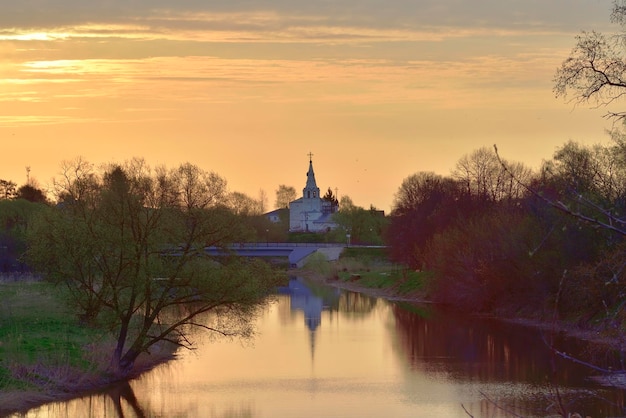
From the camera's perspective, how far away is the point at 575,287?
40219 millimetres

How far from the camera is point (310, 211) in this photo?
19012cm

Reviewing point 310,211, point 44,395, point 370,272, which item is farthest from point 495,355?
point 310,211

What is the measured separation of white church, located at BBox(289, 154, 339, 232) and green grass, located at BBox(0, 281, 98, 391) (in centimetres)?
13822

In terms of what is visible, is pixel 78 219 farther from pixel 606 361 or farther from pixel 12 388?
pixel 606 361

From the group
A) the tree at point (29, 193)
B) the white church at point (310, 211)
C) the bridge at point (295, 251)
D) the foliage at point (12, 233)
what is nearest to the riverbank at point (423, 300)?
the bridge at point (295, 251)

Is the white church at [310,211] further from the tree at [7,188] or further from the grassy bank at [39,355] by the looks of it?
the grassy bank at [39,355]

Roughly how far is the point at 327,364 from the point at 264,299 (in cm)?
481

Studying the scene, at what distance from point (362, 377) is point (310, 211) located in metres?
Result: 157

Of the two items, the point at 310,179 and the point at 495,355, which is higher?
the point at 310,179

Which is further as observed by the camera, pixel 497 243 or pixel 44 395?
pixel 497 243

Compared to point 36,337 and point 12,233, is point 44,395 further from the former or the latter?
point 12,233

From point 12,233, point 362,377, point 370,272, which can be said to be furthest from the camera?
point 370,272

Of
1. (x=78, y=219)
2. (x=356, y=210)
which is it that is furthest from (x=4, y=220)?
(x=356, y=210)

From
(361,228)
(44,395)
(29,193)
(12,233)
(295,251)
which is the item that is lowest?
(44,395)
